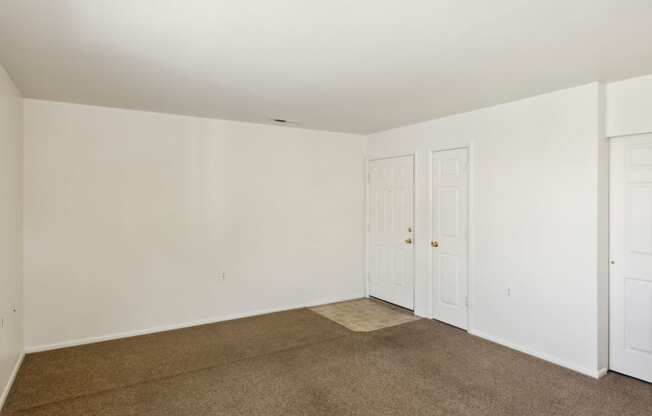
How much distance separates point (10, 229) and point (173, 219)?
1.47 m

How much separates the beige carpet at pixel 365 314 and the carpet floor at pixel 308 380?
1.14ft

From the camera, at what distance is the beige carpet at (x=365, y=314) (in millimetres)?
4441

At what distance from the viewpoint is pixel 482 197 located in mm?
4012

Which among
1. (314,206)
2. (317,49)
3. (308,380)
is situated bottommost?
(308,380)

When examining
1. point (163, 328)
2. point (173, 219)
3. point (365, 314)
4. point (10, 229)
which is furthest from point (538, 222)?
point (10, 229)

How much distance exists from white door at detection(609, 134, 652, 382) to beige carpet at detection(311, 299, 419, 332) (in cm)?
202

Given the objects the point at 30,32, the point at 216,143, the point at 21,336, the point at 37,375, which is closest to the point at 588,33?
the point at 30,32

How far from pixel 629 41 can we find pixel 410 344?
298 centimetres

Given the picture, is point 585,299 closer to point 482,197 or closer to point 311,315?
point 482,197

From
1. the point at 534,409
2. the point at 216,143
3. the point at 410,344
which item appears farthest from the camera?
the point at 216,143

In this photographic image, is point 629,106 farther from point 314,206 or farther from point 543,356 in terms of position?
point 314,206

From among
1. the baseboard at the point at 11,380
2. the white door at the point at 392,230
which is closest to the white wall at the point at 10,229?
the baseboard at the point at 11,380

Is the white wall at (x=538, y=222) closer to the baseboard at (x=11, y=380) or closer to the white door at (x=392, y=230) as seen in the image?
the white door at (x=392, y=230)

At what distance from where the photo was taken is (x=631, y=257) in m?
3.14
